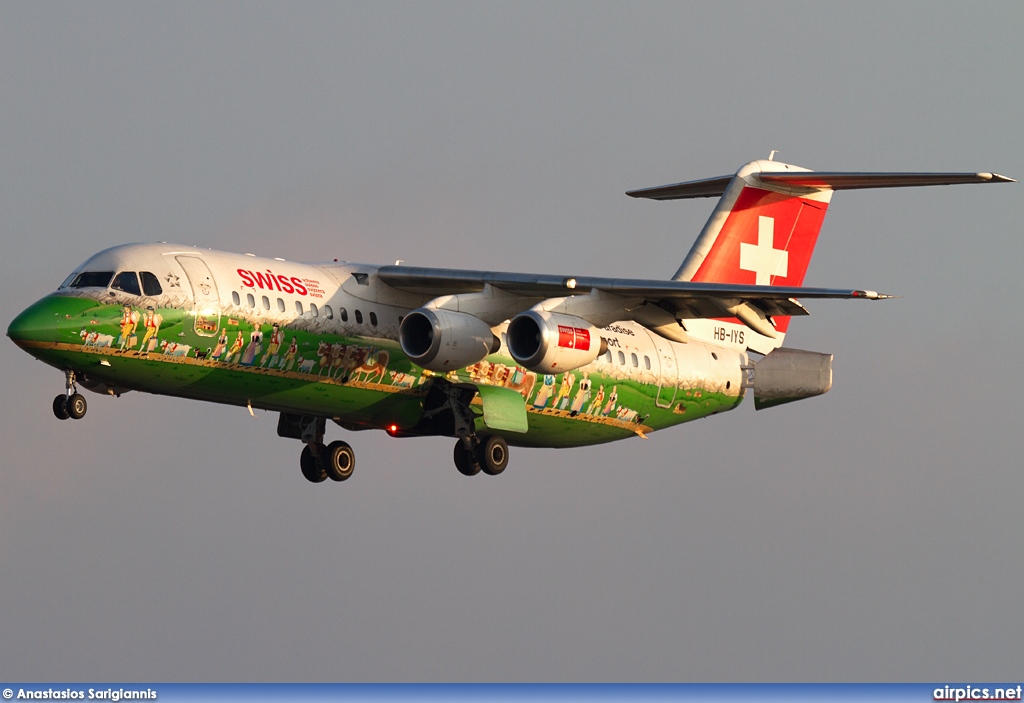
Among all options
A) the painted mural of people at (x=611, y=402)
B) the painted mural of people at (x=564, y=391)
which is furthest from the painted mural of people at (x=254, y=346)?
the painted mural of people at (x=611, y=402)

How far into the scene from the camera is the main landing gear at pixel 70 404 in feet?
59.1

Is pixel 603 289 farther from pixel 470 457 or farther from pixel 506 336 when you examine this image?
pixel 470 457

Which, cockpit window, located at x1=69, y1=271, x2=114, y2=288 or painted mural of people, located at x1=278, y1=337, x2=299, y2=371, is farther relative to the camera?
painted mural of people, located at x1=278, y1=337, x2=299, y2=371

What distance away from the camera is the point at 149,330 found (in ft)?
59.5

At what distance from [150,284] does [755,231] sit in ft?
27.3

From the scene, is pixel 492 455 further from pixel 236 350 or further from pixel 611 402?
pixel 236 350

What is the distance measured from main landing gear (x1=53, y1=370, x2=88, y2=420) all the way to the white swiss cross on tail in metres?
8.77

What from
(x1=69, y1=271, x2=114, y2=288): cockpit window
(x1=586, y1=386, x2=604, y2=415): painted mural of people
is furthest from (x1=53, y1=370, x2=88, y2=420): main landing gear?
(x1=586, y1=386, x2=604, y2=415): painted mural of people

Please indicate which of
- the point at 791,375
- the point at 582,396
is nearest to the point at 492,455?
the point at 582,396

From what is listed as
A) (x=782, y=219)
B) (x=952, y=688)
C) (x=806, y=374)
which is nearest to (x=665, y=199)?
(x=782, y=219)

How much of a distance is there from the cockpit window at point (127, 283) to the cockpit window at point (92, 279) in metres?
0.08

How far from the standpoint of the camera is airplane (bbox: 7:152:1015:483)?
18.3 meters

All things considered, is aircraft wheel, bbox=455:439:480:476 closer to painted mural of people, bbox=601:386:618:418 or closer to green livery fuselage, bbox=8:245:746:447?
green livery fuselage, bbox=8:245:746:447

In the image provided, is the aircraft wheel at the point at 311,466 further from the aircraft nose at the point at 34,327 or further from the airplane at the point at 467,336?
the aircraft nose at the point at 34,327
